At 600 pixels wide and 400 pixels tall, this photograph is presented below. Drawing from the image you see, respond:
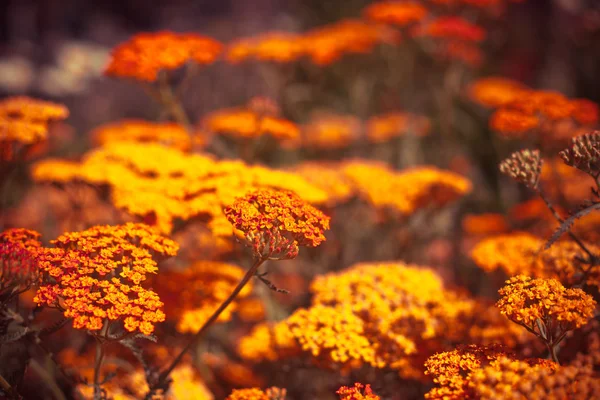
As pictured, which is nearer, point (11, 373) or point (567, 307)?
point (567, 307)

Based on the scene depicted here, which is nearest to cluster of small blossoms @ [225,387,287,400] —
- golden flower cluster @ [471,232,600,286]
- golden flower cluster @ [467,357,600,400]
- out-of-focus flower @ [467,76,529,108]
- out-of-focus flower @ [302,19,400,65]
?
golden flower cluster @ [467,357,600,400]

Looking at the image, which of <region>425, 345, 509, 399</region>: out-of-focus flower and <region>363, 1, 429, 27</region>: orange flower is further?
<region>363, 1, 429, 27</region>: orange flower

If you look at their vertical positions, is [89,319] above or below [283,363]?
below

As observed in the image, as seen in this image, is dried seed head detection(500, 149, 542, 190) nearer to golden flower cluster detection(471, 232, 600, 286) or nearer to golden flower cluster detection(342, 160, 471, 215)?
golden flower cluster detection(471, 232, 600, 286)

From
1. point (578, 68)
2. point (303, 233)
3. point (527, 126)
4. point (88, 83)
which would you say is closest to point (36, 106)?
point (303, 233)

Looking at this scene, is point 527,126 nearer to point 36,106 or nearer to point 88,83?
point 36,106

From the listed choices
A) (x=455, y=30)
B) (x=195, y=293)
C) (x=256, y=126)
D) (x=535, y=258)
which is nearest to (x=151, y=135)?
(x=256, y=126)
